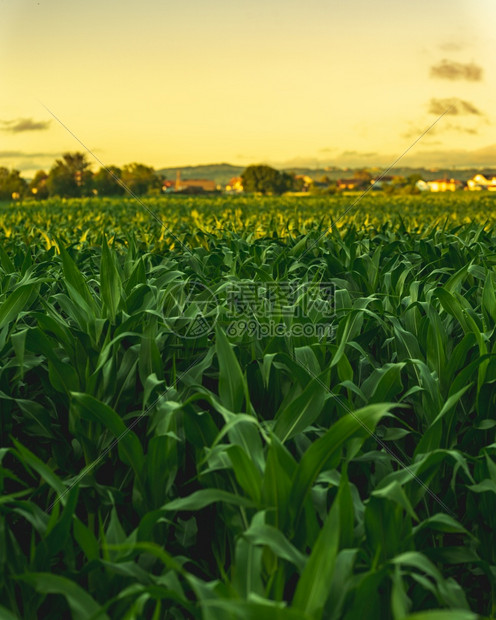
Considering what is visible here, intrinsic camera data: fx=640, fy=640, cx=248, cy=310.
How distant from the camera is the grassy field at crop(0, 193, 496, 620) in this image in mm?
1308

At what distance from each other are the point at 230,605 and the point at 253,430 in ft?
1.98

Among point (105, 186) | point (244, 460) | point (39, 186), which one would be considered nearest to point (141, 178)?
point (105, 186)

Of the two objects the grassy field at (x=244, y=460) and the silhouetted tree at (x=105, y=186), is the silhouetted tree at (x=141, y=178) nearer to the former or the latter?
the silhouetted tree at (x=105, y=186)

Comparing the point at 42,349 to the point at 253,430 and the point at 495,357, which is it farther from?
the point at 495,357

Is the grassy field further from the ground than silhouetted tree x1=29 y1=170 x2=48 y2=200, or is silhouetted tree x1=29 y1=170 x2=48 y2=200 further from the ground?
silhouetted tree x1=29 y1=170 x2=48 y2=200

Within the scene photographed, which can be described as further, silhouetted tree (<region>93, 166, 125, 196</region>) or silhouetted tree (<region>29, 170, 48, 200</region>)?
silhouetted tree (<region>29, 170, 48, 200</region>)

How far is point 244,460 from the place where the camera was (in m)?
1.44

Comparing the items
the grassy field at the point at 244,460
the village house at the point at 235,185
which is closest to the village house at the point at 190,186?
the village house at the point at 235,185

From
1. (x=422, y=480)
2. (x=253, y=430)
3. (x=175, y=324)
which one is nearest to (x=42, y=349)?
(x=175, y=324)

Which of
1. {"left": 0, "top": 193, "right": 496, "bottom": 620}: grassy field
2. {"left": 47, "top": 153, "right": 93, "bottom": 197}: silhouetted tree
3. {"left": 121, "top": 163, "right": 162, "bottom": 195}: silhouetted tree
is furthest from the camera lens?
{"left": 47, "top": 153, "right": 93, "bottom": 197}: silhouetted tree

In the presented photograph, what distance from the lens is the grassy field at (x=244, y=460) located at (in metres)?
1.31

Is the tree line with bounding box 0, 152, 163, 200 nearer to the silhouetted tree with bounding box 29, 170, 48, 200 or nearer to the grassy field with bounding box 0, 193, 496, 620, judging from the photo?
the silhouetted tree with bounding box 29, 170, 48, 200

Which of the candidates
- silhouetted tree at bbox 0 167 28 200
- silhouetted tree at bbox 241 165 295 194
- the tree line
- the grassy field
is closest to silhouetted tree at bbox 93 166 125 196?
the tree line

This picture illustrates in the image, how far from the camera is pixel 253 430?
162cm
